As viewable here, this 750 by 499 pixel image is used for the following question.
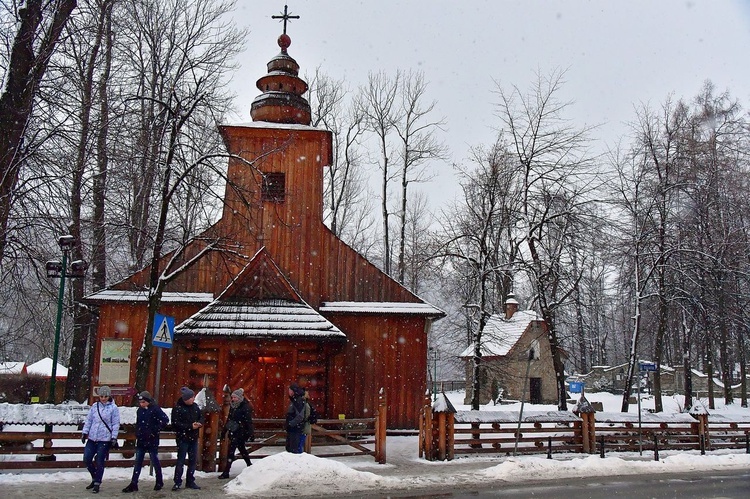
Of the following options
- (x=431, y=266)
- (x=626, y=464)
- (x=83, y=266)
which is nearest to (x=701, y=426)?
(x=626, y=464)

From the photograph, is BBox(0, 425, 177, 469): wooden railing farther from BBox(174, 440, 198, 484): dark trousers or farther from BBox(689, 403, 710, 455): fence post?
BBox(689, 403, 710, 455): fence post

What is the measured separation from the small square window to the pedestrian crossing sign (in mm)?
7245

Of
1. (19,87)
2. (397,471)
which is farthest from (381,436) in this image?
(19,87)

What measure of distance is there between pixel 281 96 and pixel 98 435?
13.2 m

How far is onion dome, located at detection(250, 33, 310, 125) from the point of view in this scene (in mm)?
20078

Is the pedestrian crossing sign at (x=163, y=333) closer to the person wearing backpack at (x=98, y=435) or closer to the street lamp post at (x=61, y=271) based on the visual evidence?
the person wearing backpack at (x=98, y=435)

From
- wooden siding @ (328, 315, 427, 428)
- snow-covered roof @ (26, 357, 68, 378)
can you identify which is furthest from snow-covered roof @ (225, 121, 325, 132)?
snow-covered roof @ (26, 357, 68, 378)

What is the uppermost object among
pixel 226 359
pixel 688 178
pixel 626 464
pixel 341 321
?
pixel 688 178

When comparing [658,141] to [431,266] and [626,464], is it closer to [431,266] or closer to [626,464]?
[431,266]

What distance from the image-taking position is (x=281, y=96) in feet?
66.2

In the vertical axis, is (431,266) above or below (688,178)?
below

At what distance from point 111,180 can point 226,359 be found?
559 cm

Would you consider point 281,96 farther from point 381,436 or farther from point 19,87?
point 381,436

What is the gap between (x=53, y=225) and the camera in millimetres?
11086
